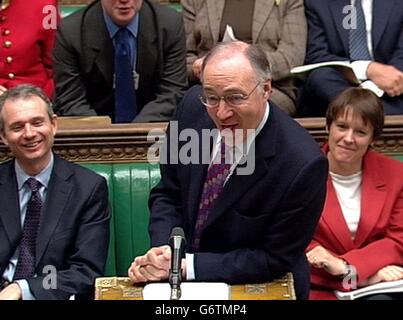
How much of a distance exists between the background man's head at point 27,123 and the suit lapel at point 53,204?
65 mm

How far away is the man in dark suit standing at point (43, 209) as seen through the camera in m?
2.38

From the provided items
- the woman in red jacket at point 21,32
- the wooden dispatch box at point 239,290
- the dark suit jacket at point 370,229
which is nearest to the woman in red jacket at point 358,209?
the dark suit jacket at point 370,229

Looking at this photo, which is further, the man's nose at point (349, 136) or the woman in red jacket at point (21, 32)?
the woman in red jacket at point (21, 32)

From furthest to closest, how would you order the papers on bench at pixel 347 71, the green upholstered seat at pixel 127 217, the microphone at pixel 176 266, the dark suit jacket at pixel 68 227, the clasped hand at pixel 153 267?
the papers on bench at pixel 347 71 < the green upholstered seat at pixel 127 217 < the dark suit jacket at pixel 68 227 < the clasped hand at pixel 153 267 < the microphone at pixel 176 266

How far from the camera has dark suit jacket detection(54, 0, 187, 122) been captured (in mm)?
3119

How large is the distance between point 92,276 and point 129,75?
37.2 inches

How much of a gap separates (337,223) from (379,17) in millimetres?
1064

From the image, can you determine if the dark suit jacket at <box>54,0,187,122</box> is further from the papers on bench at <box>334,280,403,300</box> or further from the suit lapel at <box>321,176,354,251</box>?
the papers on bench at <box>334,280,403,300</box>

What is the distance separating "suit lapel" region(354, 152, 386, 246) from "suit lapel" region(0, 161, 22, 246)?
0.85m

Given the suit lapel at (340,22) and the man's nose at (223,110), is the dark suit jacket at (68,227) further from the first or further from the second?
the suit lapel at (340,22)

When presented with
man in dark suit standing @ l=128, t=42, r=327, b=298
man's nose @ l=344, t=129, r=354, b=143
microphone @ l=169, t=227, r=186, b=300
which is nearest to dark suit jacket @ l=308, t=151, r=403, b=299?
man's nose @ l=344, t=129, r=354, b=143

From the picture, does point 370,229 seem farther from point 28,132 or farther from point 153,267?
point 28,132

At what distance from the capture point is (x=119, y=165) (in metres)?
2.84

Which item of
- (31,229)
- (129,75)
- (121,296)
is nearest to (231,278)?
(121,296)
